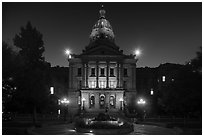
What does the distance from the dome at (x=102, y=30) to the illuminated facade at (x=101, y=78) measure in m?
11.3

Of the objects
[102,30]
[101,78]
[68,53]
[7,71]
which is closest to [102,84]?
[101,78]

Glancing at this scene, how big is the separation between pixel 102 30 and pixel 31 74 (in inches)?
2003

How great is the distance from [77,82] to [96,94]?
502cm

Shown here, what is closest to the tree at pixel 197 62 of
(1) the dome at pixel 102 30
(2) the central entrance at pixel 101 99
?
(2) the central entrance at pixel 101 99

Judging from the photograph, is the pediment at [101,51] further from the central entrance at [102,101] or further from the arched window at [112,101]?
the arched window at [112,101]

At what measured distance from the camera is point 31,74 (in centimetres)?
3741

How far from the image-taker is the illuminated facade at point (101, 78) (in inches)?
2849

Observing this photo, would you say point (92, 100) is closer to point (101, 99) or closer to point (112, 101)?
point (101, 99)

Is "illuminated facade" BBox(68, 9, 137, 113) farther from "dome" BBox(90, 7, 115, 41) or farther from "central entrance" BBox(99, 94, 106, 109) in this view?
"dome" BBox(90, 7, 115, 41)

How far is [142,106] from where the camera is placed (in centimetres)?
5484

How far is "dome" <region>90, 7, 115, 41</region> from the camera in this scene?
283 ft

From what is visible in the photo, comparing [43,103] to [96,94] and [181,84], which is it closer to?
[181,84]

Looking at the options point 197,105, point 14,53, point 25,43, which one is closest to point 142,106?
point 25,43

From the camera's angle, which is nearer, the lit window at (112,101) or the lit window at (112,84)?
the lit window at (112,101)
